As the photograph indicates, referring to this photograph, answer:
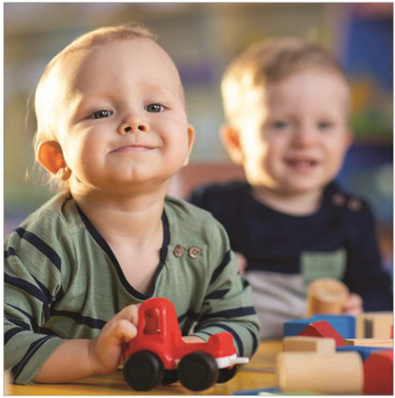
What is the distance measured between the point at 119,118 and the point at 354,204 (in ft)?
3.08

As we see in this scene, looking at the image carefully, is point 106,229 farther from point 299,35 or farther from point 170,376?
point 299,35

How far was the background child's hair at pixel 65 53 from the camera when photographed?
2.87 feet

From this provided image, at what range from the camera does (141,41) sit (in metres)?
0.88

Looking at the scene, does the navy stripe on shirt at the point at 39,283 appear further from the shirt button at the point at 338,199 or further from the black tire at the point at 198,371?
the shirt button at the point at 338,199

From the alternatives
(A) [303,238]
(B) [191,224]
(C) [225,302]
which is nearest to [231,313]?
(C) [225,302]

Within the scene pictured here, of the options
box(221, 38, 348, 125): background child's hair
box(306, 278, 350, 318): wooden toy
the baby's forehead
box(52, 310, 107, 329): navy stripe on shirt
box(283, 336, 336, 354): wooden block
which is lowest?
box(283, 336, 336, 354): wooden block

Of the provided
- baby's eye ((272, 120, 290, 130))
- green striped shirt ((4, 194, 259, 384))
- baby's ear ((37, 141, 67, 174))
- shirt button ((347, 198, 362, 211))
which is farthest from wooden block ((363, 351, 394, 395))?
shirt button ((347, 198, 362, 211))

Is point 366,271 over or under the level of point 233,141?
under

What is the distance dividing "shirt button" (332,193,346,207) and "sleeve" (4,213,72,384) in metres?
0.90

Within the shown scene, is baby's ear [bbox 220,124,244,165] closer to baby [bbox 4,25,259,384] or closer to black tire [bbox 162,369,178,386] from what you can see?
baby [bbox 4,25,259,384]

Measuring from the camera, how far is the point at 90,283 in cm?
85

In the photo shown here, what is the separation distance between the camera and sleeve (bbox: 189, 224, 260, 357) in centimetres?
91

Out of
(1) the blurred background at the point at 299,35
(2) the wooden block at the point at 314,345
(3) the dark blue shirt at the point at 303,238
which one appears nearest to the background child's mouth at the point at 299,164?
(3) the dark blue shirt at the point at 303,238

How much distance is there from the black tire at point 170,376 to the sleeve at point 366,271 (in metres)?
0.87
